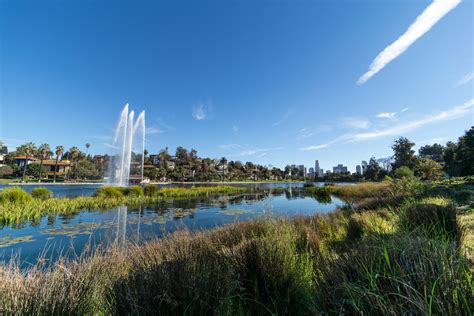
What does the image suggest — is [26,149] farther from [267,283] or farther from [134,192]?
[267,283]

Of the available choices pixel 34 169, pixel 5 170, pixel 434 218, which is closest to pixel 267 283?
pixel 434 218

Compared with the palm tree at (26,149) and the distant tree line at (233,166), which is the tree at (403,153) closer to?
the distant tree line at (233,166)

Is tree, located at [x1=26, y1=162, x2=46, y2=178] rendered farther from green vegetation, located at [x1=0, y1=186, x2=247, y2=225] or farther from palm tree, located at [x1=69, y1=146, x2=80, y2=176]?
green vegetation, located at [x1=0, y1=186, x2=247, y2=225]

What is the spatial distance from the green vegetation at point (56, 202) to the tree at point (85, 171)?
2213 inches

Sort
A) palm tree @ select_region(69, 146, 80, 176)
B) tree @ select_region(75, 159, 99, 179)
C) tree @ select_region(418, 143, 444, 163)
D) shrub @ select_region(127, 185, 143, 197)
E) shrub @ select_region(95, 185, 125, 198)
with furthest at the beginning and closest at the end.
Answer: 1. tree @ select_region(418, 143, 444, 163)
2. palm tree @ select_region(69, 146, 80, 176)
3. tree @ select_region(75, 159, 99, 179)
4. shrub @ select_region(127, 185, 143, 197)
5. shrub @ select_region(95, 185, 125, 198)

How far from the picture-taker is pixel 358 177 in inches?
3418

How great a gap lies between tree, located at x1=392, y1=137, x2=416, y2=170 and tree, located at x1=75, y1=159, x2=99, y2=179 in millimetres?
84432

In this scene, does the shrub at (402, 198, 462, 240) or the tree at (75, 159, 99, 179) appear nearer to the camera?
the shrub at (402, 198, 462, 240)

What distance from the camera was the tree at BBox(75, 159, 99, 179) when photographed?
62.1 m

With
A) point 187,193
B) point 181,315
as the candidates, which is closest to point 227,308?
point 181,315

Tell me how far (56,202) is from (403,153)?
5826 cm

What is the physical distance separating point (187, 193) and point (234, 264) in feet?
75.0

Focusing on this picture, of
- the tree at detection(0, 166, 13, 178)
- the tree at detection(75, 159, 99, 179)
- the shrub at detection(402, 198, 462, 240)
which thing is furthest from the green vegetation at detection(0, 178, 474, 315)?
the tree at detection(75, 159, 99, 179)

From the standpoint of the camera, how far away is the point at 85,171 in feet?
205
